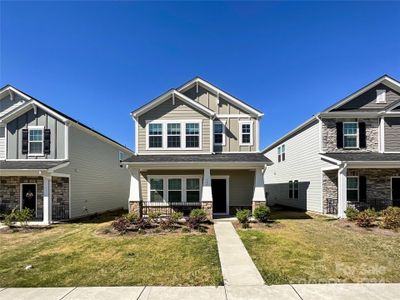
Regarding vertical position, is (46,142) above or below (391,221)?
above

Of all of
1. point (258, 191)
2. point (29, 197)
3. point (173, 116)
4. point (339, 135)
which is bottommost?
point (29, 197)

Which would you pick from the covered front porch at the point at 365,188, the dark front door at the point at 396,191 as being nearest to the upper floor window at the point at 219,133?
the covered front porch at the point at 365,188

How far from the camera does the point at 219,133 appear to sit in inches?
636

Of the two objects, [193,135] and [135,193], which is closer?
[135,193]

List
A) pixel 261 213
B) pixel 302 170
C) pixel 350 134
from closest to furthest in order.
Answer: pixel 261 213
pixel 350 134
pixel 302 170

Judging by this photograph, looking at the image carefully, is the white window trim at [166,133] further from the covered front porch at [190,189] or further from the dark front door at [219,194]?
the dark front door at [219,194]

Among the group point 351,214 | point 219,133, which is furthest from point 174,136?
point 351,214

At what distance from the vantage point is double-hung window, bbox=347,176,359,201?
1620cm

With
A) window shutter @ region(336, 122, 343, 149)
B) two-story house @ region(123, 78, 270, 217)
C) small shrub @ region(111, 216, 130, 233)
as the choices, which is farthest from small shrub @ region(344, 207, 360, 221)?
small shrub @ region(111, 216, 130, 233)

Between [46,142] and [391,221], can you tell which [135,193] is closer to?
[46,142]

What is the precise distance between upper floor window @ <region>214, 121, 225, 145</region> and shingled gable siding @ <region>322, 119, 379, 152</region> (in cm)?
618

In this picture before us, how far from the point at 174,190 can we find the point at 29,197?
8.30 meters

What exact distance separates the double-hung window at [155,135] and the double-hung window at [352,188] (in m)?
11.3

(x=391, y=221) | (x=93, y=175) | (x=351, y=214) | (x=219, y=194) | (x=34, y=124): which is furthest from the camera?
(x=93, y=175)
